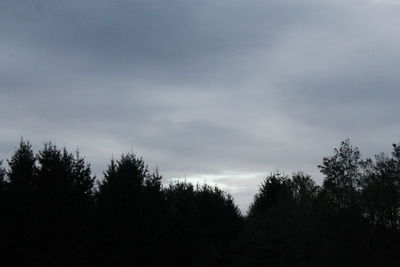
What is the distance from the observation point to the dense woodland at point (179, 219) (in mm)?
32062

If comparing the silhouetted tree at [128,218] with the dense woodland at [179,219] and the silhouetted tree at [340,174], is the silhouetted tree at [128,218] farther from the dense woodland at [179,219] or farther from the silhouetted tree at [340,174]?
the silhouetted tree at [340,174]

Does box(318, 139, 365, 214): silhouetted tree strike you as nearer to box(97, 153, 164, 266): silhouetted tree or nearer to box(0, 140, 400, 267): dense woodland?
box(0, 140, 400, 267): dense woodland

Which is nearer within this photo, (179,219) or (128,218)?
(128,218)

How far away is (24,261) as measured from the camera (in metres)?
30.4

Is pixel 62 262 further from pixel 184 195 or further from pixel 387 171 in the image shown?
pixel 387 171

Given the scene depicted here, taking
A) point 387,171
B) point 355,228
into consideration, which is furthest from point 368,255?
point 387,171

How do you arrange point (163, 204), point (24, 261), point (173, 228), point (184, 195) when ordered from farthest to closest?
point (184, 195)
point (173, 228)
point (163, 204)
point (24, 261)

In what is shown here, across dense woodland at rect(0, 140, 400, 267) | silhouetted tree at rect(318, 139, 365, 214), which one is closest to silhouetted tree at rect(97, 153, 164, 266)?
dense woodland at rect(0, 140, 400, 267)

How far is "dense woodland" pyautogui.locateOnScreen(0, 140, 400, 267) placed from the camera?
105 ft

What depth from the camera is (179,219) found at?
5050cm

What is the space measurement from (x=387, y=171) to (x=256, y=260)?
539 inches

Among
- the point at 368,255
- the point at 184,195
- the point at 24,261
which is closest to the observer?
the point at 24,261

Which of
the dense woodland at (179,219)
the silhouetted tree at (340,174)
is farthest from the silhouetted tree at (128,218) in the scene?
the silhouetted tree at (340,174)

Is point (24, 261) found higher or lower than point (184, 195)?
lower
